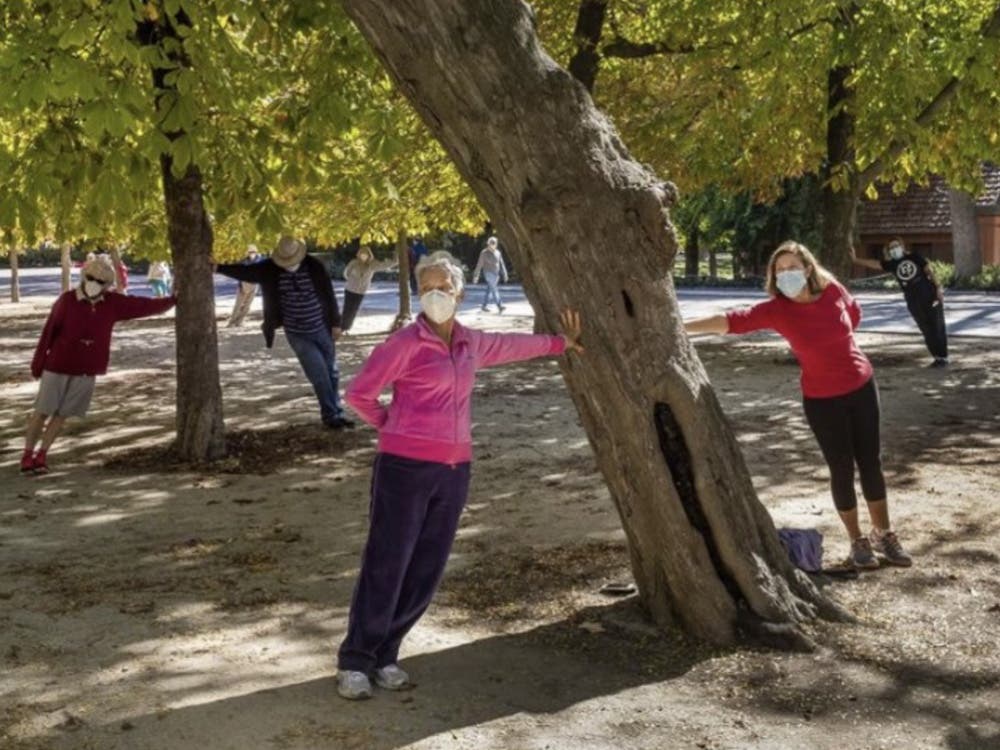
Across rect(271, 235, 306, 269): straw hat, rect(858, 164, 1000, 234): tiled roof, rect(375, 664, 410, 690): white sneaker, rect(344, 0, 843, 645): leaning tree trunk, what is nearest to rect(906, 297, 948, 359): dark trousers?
rect(271, 235, 306, 269): straw hat

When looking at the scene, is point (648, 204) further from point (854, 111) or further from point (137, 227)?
point (854, 111)

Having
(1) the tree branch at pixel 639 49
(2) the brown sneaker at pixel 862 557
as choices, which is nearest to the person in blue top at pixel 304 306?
(1) the tree branch at pixel 639 49

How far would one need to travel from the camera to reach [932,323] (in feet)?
61.4

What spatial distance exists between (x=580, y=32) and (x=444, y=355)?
13.0 metres

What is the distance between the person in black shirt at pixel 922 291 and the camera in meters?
18.5

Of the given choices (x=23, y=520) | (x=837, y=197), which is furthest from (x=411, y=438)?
(x=837, y=197)

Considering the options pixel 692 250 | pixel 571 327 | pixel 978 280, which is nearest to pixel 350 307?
pixel 978 280

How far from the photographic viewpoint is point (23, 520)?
32.0 ft

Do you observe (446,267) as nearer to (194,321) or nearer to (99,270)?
(99,270)

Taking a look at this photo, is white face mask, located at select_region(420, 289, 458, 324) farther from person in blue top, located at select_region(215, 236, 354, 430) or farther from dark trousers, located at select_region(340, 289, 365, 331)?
dark trousers, located at select_region(340, 289, 365, 331)

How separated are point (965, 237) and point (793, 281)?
34675mm

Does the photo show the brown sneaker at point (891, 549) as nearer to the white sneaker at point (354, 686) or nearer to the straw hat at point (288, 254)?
the white sneaker at point (354, 686)

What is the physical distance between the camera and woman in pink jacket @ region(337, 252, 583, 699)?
18.9 feet

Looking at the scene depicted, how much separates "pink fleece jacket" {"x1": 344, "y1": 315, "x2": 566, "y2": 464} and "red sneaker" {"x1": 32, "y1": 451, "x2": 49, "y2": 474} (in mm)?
6673
